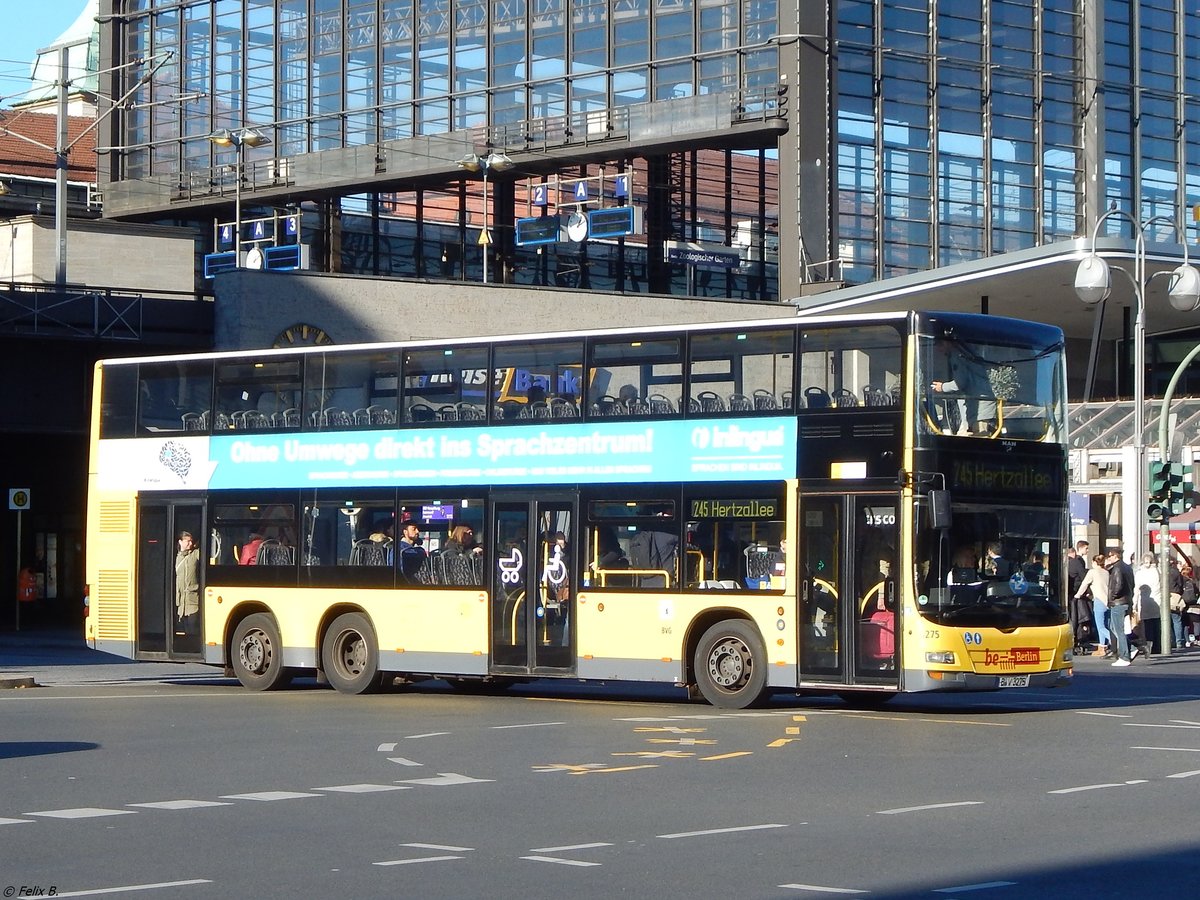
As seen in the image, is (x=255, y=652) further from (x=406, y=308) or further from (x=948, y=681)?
(x=406, y=308)

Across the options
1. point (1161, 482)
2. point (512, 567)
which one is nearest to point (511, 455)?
point (512, 567)

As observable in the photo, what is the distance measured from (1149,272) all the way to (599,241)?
61.6 feet

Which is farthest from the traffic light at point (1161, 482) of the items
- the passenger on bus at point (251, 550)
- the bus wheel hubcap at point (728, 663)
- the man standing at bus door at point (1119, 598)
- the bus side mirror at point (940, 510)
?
the passenger on bus at point (251, 550)

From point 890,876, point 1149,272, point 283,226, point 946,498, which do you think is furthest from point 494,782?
point 283,226

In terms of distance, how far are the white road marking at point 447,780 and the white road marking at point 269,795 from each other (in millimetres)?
874

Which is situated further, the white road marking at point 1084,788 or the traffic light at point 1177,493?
the traffic light at point 1177,493

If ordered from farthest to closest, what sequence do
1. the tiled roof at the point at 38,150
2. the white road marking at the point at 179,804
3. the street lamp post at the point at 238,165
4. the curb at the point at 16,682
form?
the tiled roof at the point at 38,150 < the street lamp post at the point at 238,165 < the curb at the point at 16,682 < the white road marking at the point at 179,804

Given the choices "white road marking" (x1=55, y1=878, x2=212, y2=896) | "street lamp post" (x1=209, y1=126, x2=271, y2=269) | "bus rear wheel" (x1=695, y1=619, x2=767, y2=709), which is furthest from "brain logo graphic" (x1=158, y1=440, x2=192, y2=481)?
"street lamp post" (x1=209, y1=126, x2=271, y2=269)

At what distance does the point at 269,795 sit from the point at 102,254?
39.3 meters

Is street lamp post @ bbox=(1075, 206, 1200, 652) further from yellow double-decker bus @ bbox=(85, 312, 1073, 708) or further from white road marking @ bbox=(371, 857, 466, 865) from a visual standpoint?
white road marking @ bbox=(371, 857, 466, 865)

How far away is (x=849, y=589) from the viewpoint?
19453mm

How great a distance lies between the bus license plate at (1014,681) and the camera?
19.2 metres

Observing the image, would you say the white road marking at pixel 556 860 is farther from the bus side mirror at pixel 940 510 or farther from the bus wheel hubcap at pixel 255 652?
the bus wheel hubcap at pixel 255 652

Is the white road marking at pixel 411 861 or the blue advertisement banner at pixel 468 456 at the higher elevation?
the blue advertisement banner at pixel 468 456
